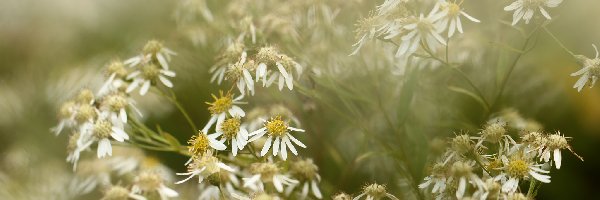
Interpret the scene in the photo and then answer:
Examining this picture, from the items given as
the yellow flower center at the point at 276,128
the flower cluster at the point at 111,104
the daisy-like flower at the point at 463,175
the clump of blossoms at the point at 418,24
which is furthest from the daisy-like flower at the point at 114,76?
the daisy-like flower at the point at 463,175

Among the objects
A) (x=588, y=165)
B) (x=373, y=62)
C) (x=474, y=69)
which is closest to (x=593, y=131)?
(x=588, y=165)

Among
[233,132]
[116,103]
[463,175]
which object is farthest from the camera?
[116,103]

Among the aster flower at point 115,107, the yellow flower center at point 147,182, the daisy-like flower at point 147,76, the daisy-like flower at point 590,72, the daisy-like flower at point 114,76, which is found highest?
the daisy-like flower at point 114,76

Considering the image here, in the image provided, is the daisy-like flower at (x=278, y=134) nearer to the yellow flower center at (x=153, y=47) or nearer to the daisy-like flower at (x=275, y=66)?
the daisy-like flower at (x=275, y=66)

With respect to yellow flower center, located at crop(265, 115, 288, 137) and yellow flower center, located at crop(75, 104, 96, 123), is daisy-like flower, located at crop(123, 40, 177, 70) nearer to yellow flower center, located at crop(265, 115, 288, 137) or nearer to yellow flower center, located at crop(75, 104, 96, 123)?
yellow flower center, located at crop(75, 104, 96, 123)

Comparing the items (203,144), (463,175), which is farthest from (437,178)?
(203,144)

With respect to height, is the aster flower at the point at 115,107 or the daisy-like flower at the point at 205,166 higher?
the aster flower at the point at 115,107

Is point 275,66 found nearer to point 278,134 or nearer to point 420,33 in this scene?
point 278,134

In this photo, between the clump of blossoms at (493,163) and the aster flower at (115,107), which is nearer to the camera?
the clump of blossoms at (493,163)

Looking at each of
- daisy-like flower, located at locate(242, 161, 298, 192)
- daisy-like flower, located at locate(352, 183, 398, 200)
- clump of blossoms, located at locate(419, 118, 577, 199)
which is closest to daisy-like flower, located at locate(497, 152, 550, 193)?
clump of blossoms, located at locate(419, 118, 577, 199)
